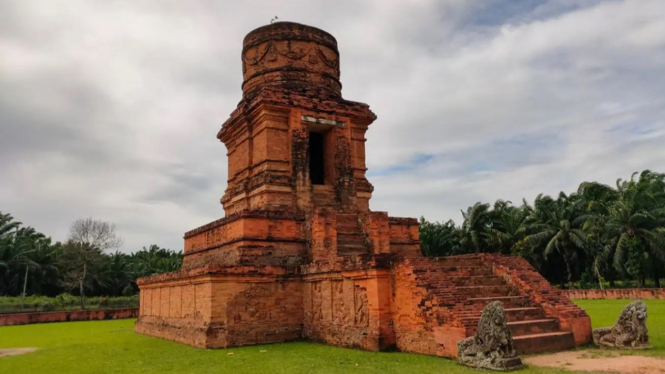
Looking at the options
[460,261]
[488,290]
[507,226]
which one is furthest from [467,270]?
[507,226]

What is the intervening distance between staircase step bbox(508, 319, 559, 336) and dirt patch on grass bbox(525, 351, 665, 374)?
66 centimetres

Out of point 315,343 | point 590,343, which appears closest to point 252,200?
point 315,343

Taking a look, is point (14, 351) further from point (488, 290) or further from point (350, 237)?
point (488, 290)

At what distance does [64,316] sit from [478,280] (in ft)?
70.2

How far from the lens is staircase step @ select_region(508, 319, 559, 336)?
31.5 feet

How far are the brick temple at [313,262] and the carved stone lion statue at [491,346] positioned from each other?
1.60 ft

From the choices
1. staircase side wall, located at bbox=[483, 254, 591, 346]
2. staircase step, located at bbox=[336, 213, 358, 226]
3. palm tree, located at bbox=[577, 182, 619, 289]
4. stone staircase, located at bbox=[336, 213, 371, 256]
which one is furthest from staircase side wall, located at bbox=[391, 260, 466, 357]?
palm tree, located at bbox=[577, 182, 619, 289]

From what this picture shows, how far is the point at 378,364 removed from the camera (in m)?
8.86

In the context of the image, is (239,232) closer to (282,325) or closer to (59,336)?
(282,325)

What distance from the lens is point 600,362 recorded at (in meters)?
8.24

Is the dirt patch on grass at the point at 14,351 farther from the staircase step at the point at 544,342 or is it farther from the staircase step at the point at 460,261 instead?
the staircase step at the point at 544,342

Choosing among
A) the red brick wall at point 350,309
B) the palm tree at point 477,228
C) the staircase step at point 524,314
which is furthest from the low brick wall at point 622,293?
the red brick wall at point 350,309

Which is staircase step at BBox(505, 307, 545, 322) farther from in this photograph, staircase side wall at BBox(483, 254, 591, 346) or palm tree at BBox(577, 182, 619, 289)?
palm tree at BBox(577, 182, 619, 289)

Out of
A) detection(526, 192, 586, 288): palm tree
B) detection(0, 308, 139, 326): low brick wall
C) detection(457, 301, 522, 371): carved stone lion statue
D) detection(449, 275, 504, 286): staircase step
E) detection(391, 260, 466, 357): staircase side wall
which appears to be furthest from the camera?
detection(526, 192, 586, 288): palm tree
